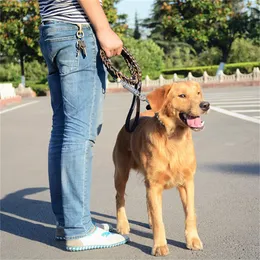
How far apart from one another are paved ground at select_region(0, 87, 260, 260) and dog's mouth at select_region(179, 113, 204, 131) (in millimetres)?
819

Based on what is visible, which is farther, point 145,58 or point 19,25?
point 145,58

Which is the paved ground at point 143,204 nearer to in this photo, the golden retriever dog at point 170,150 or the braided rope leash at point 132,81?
the golden retriever dog at point 170,150

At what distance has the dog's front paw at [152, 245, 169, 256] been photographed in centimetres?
347

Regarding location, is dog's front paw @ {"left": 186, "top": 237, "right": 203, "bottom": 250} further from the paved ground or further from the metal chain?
the metal chain

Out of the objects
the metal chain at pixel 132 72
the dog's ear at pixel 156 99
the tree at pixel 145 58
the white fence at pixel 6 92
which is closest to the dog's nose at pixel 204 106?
the dog's ear at pixel 156 99

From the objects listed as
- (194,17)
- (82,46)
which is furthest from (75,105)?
(194,17)

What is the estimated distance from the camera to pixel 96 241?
11.9ft

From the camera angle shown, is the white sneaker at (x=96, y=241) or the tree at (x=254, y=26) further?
the tree at (x=254, y=26)

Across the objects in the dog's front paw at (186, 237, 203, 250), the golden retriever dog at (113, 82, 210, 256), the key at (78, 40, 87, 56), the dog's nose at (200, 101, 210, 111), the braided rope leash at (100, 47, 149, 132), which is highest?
the key at (78, 40, 87, 56)

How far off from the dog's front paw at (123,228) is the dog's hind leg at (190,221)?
60 centimetres

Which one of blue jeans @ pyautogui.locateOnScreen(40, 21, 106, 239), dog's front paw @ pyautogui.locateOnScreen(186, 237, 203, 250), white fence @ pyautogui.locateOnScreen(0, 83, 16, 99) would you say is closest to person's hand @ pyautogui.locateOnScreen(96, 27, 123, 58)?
blue jeans @ pyautogui.locateOnScreen(40, 21, 106, 239)

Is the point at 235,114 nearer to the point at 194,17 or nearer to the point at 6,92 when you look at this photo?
the point at 6,92

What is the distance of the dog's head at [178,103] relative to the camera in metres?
3.62

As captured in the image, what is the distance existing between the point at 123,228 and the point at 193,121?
104 cm
